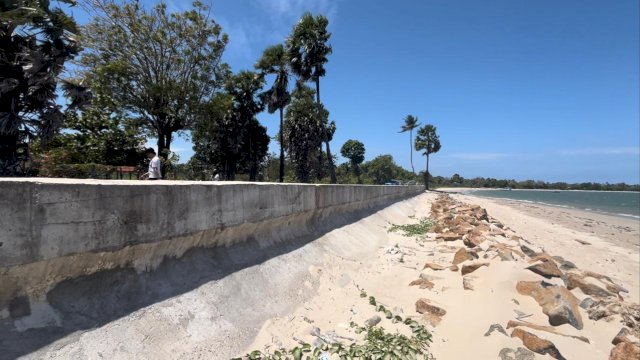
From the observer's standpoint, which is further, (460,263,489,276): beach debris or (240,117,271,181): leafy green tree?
(240,117,271,181): leafy green tree

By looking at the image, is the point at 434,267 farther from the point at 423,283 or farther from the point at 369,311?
the point at 369,311

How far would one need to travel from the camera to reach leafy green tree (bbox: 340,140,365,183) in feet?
289

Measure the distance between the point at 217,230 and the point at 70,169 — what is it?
40.1 ft

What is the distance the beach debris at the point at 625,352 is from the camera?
416 centimetres

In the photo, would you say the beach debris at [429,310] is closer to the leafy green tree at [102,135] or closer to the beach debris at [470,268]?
the beach debris at [470,268]

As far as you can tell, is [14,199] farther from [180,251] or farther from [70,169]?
[70,169]

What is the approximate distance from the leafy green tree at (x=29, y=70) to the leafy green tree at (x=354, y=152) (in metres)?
75.7

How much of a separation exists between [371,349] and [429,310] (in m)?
1.59

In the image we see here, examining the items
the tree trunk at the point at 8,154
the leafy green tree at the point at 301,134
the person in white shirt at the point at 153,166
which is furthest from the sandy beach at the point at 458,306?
the leafy green tree at the point at 301,134

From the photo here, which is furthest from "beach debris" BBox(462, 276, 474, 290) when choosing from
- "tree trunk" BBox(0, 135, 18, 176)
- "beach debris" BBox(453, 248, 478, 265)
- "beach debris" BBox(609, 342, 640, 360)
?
"tree trunk" BBox(0, 135, 18, 176)

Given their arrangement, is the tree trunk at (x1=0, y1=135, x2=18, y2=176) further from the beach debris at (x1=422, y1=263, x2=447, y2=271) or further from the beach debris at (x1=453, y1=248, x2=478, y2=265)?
the beach debris at (x1=453, y1=248, x2=478, y2=265)

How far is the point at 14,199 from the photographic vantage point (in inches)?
99.0

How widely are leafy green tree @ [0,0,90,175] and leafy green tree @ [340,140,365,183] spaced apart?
75.7 metres

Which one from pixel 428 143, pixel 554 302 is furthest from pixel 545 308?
pixel 428 143
